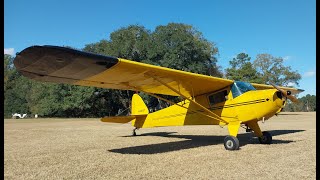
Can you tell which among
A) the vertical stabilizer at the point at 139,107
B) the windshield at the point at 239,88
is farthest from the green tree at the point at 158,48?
the windshield at the point at 239,88

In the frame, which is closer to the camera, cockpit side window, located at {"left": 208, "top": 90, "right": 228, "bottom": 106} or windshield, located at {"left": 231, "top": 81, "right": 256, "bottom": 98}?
windshield, located at {"left": 231, "top": 81, "right": 256, "bottom": 98}

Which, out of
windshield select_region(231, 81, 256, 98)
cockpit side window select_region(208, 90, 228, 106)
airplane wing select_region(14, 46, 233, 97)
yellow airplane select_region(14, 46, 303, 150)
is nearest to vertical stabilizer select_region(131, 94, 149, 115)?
yellow airplane select_region(14, 46, 303, 150)

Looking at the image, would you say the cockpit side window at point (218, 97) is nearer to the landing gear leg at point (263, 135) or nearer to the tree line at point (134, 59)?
the landing gear leg at point (263, 135)

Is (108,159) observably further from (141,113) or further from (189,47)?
(189,47)

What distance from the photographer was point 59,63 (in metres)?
7.31

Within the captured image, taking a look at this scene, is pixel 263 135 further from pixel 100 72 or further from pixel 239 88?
pixel 100 72

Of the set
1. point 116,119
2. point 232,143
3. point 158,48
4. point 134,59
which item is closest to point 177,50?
point 158,48

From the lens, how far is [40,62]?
23.2 ft

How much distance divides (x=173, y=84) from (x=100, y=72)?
3035 mm

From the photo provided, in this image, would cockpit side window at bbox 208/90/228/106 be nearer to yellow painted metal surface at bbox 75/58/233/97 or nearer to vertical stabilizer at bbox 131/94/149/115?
yellow painted metal surface at bbox 75/58/233/97

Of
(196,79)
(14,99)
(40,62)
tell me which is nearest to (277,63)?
(14,99)

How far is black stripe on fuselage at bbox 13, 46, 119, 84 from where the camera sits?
655 centimetres

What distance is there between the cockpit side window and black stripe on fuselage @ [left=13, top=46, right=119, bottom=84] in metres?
4.41

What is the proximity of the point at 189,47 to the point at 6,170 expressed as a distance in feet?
129
